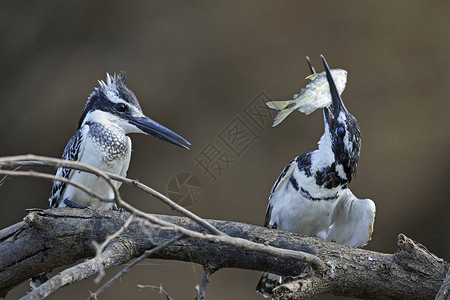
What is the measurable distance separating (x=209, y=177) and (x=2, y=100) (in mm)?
1329

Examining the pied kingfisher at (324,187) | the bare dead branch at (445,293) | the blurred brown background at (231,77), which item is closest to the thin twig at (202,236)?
the bare dead branch at (445,293)

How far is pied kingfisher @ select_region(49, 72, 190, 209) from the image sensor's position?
2172 millimetres

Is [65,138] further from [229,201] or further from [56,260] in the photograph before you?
[56,260]

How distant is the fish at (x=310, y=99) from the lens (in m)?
2.17

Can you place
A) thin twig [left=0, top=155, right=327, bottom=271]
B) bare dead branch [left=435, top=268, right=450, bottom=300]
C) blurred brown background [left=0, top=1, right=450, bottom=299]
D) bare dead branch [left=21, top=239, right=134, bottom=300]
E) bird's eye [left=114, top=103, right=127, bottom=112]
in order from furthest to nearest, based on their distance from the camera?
blurred brown background [left=0, top=1, right=450, bottom=299], bird's eye [left=114, top=103, right=127, bottom=112], bare dead branch [left=435, top=268, right=450, bottom=300], bare dead branch [left=21, top=239, right=134, bottom=300], thin twig [left=0, top=155, right=327, bottom=271]

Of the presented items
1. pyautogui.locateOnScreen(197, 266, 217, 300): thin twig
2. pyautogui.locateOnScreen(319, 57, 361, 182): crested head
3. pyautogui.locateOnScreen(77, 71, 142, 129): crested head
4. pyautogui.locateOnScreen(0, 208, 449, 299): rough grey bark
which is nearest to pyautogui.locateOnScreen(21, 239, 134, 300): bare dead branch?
pyautogui.locateOnScreen(0, 208, 449, 299): rough grey bark

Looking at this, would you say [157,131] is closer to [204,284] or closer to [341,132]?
[341,132]

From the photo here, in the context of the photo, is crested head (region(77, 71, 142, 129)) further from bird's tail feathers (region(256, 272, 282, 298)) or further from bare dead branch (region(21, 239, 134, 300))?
bird's tail feathers (region(256, 272, 282, 298))

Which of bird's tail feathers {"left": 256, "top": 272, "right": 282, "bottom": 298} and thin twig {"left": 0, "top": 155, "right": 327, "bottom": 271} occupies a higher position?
thin twig {"left": 0, "top": 155, "right": 327, "bottom": 271}

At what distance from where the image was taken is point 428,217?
3648 millimetres

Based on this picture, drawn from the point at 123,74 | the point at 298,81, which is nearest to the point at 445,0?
the point at 298,81

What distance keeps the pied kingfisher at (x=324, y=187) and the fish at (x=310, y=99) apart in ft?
0.13

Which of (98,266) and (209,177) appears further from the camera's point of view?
(209,177)

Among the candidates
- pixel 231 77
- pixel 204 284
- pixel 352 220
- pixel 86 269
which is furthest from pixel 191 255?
pixel 231 77
